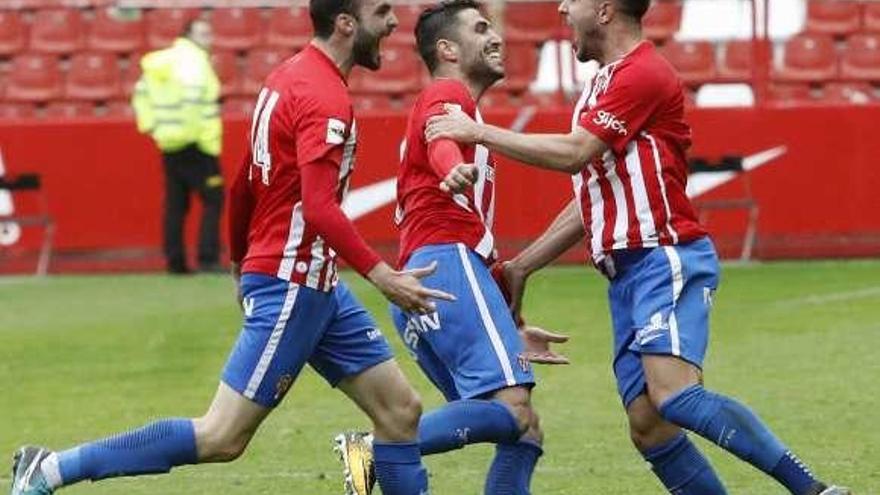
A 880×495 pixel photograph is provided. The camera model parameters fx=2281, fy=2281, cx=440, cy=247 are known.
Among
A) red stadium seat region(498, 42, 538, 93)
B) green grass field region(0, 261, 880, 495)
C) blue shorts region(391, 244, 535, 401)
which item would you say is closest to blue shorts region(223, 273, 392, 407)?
blue shorts region(391, 244, 535, 401)

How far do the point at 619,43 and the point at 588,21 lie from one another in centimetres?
13

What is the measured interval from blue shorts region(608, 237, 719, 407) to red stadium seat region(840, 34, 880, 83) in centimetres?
1259

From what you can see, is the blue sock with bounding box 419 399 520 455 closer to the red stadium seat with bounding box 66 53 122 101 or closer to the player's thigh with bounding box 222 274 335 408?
the player's thigh with bounding box 222 274 335 408

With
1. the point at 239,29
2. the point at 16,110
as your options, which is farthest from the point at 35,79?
the point at 239,29

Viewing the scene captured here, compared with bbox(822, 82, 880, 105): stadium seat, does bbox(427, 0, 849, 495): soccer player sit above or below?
above

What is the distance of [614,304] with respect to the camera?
800 centimetres

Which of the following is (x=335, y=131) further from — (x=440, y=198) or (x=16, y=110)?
(x=16, y=110)

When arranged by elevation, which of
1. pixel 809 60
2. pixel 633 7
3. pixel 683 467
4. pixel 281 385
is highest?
pixel 633 7

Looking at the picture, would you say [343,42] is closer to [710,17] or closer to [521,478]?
[521,478]

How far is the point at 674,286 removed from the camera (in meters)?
7.81

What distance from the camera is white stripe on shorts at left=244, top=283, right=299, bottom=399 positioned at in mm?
7887

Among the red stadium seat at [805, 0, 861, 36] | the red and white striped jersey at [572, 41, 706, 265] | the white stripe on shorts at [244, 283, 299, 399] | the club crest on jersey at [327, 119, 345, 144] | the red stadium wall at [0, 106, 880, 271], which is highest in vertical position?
the club crest on jersey at [327, 119, 345, 144]

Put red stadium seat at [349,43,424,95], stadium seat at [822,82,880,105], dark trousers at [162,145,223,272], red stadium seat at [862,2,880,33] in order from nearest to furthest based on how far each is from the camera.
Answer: dark trousers at [162,145,223,272]
stadium seat at [822,82,880,105]
red stadium seat at [862,2,880,33]
red stadium seat at [349,43,424,95]

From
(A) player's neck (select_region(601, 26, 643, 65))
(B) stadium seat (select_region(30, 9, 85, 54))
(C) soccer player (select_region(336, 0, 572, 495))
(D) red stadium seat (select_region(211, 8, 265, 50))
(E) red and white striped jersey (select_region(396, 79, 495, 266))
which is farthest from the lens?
(B) stadium seat (select_region(30, 9, 85, 54))
